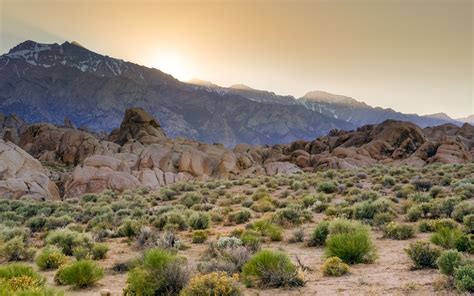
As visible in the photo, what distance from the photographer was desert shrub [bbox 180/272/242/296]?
295 inches

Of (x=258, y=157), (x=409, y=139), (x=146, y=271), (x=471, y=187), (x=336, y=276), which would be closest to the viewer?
(x=146, y=271)

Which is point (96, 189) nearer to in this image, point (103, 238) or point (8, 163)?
point (8, 163)

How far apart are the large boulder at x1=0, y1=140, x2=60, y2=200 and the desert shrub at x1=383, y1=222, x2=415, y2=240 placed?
2707 centimetres

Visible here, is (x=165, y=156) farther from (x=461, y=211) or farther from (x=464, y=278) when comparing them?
(x=464, y=278)

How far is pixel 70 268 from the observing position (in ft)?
32.6

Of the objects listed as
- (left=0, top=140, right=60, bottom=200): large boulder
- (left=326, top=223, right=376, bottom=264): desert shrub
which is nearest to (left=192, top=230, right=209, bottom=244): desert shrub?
(left=326, top=223, right=376, bottom=264): desert shrub

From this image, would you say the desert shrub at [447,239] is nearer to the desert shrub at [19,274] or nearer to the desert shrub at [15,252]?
the desert shrub at [19,274]

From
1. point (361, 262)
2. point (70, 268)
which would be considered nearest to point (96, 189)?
point (70, 268)

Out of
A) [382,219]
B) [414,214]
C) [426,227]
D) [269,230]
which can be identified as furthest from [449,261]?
[414,214]

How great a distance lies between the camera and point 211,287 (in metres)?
7.58

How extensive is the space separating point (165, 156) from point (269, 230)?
124 ft

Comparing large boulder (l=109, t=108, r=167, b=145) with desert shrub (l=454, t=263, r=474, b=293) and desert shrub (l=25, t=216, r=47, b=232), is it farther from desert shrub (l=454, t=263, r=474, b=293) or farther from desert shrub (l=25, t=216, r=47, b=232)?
desert shrub (l=454, t=263, r=474, b=293)

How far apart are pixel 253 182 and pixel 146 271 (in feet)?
86.8

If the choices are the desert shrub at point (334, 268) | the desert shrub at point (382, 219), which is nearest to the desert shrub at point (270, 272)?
the desert shrub at point (334, 268)
